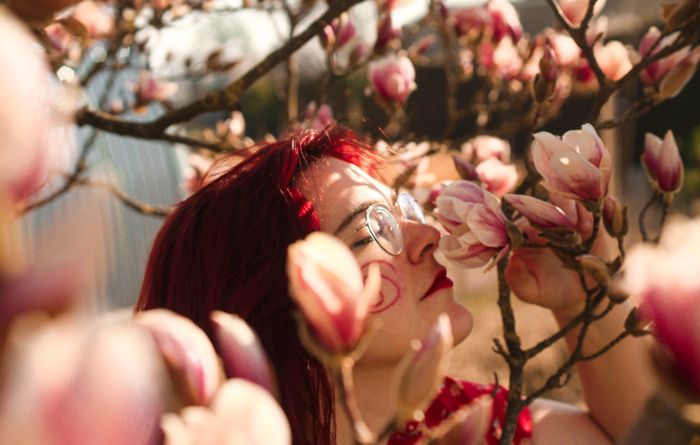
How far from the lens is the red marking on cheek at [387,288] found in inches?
42.6

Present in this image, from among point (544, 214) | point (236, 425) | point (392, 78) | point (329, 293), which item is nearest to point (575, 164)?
point (544, 214)

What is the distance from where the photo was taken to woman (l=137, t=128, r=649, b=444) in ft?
3.58

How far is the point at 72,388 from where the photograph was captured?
267 millimetres

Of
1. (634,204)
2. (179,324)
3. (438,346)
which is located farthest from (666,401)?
(634,204)

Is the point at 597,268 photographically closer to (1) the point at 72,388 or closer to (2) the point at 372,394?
(2) the point at 372,394

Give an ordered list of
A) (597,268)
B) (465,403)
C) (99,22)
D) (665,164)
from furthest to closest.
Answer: (99,22) < (465,403) < (665,164) < (597,268)

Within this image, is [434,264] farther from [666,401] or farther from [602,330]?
[666,401]

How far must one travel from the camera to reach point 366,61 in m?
1.75

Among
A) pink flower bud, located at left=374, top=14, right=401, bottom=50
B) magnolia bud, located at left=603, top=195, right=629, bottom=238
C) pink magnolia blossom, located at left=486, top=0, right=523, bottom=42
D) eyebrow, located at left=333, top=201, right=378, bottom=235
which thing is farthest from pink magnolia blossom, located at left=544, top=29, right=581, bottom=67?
magnolia bud, located at left=603, top=195, right=629, bottom=238

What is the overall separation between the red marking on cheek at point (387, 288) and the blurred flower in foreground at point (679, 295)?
691 mm

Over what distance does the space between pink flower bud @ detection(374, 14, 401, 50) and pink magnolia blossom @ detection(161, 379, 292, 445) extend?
4.70 ft

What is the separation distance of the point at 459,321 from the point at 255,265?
0.90ft

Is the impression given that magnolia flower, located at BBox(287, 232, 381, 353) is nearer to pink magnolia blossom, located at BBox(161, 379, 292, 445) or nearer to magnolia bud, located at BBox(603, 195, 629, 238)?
pink magnolia blossom, located at BBox(161, 379, 292, 445)

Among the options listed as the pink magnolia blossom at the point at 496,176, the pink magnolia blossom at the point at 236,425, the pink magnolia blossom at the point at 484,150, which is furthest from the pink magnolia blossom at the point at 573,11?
the pink magnolia blossom at the point at 236,425
